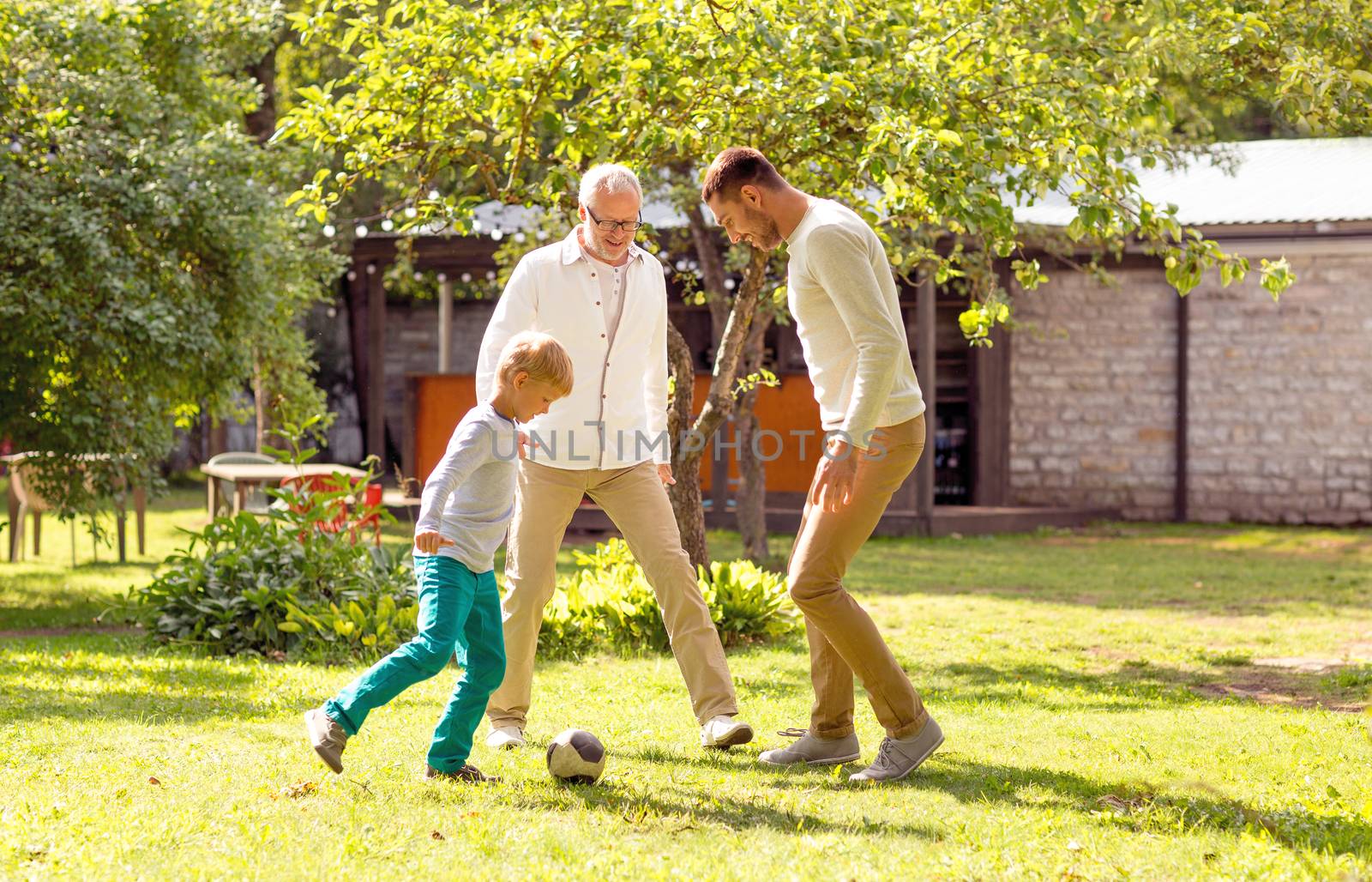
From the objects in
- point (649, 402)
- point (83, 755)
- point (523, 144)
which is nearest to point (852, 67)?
point (523, 144)

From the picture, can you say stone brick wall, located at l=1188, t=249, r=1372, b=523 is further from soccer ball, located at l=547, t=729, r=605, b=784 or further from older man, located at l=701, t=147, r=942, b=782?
soccer ball, located at l=547, t=729, r=605, b=784

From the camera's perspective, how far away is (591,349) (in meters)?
4.83

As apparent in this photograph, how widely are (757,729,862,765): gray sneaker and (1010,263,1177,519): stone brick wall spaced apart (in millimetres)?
12444

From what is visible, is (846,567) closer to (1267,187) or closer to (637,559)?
(637,559)

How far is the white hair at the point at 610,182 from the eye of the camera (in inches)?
181

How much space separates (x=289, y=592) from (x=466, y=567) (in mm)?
3457

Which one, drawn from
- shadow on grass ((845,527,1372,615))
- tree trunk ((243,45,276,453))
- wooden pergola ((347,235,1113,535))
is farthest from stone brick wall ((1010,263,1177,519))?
tree trunk ((243,45,276,453))

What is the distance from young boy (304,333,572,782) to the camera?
3.96m

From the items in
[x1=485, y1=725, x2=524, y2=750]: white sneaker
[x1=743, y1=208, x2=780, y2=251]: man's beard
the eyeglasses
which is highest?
the eyeglasses

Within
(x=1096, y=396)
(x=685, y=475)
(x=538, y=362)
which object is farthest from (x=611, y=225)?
(x=1096, y=396)

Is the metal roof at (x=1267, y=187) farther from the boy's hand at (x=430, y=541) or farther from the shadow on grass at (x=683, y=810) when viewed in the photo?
the boy's hand at (x=430, y=541)

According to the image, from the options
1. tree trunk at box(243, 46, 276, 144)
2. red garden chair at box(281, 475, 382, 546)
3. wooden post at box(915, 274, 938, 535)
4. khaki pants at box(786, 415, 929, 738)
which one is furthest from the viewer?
tree trunk at box(243, 46, 276, 144)

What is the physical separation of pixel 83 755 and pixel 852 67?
4047 millimetres

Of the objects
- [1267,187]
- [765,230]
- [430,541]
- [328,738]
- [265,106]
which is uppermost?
[265,106]
